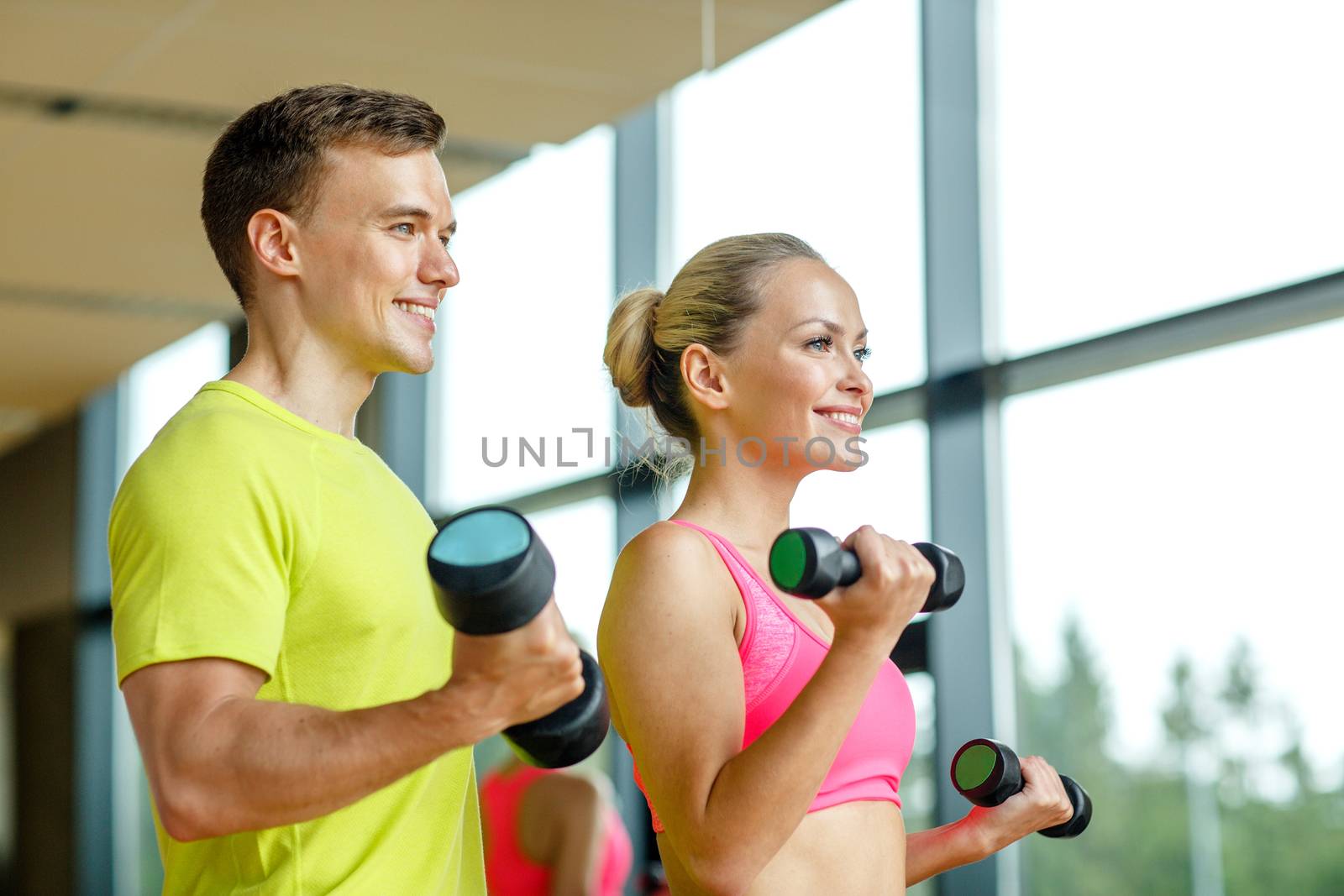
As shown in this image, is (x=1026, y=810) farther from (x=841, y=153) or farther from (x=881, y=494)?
(x=841, y=153)

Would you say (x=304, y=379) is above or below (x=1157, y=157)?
below

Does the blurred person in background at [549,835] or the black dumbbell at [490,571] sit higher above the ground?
the black dumbbell at [490,571]

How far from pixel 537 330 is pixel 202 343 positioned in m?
2.10

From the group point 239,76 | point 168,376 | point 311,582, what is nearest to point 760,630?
point 311,582

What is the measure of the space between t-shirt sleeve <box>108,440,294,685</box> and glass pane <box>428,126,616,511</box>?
2540 mm

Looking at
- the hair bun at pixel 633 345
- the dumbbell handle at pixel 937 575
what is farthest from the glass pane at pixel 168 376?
the dumbbell handle at pixel 937 575

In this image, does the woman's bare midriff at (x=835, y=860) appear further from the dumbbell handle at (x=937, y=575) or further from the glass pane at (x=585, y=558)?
the glass pane at (x=585, y=558)

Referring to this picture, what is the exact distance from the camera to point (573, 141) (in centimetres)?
376

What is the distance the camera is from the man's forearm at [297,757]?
37.9 inches

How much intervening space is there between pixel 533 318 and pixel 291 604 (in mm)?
3029

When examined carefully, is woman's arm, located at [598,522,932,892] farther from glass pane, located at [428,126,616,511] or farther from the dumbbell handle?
glass pane, located at [428,126,616,511]

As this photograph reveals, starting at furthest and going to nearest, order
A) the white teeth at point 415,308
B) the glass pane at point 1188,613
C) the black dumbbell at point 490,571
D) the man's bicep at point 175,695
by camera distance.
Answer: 1. the glass pane at point 1188,613
2. the white teeth at point 415,308
3. the man's bicep at point 175,695
4. the black dumbbell at point 490,571

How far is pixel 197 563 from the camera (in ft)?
3.51

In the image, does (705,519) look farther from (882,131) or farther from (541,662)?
(882,131)
